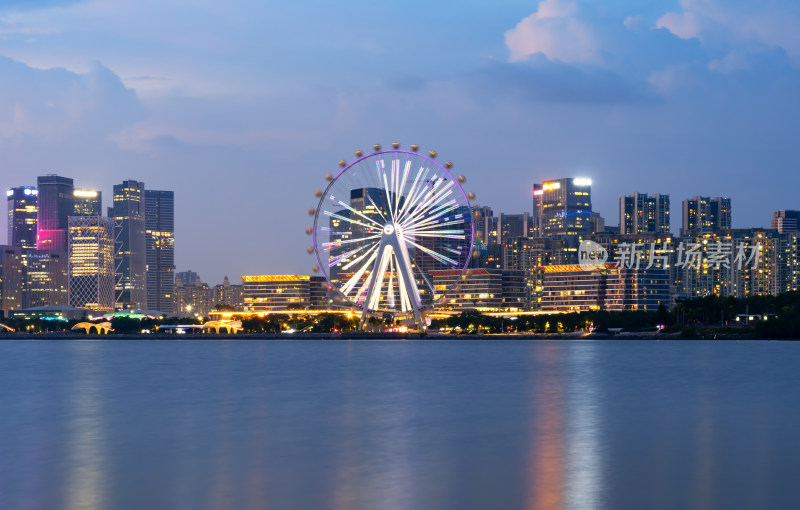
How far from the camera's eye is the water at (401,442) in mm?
26672

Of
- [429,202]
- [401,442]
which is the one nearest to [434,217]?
[429,202]

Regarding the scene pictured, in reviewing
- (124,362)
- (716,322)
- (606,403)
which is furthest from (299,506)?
(716,322)

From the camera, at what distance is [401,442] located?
38344mm

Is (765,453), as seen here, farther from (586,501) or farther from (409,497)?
(409,497)

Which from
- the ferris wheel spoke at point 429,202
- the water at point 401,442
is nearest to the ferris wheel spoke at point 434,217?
the ferris wheel spoke at point 429,202

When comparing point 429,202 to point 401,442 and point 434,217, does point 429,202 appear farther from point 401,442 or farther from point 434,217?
point 401,442

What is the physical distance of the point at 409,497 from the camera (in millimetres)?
26391

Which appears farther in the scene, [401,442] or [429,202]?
[429,202]

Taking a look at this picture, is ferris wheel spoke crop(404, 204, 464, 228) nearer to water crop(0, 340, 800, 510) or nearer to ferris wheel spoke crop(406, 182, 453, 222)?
ferris wheel spoke crop(406, 182, 453, 222)

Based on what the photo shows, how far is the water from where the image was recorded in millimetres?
26672

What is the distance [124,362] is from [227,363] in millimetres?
12579

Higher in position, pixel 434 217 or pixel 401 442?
pixel 434 217

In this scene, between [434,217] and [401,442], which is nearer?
[401,442]

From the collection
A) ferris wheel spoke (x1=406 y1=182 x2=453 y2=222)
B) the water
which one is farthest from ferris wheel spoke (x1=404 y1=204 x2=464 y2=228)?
the water
